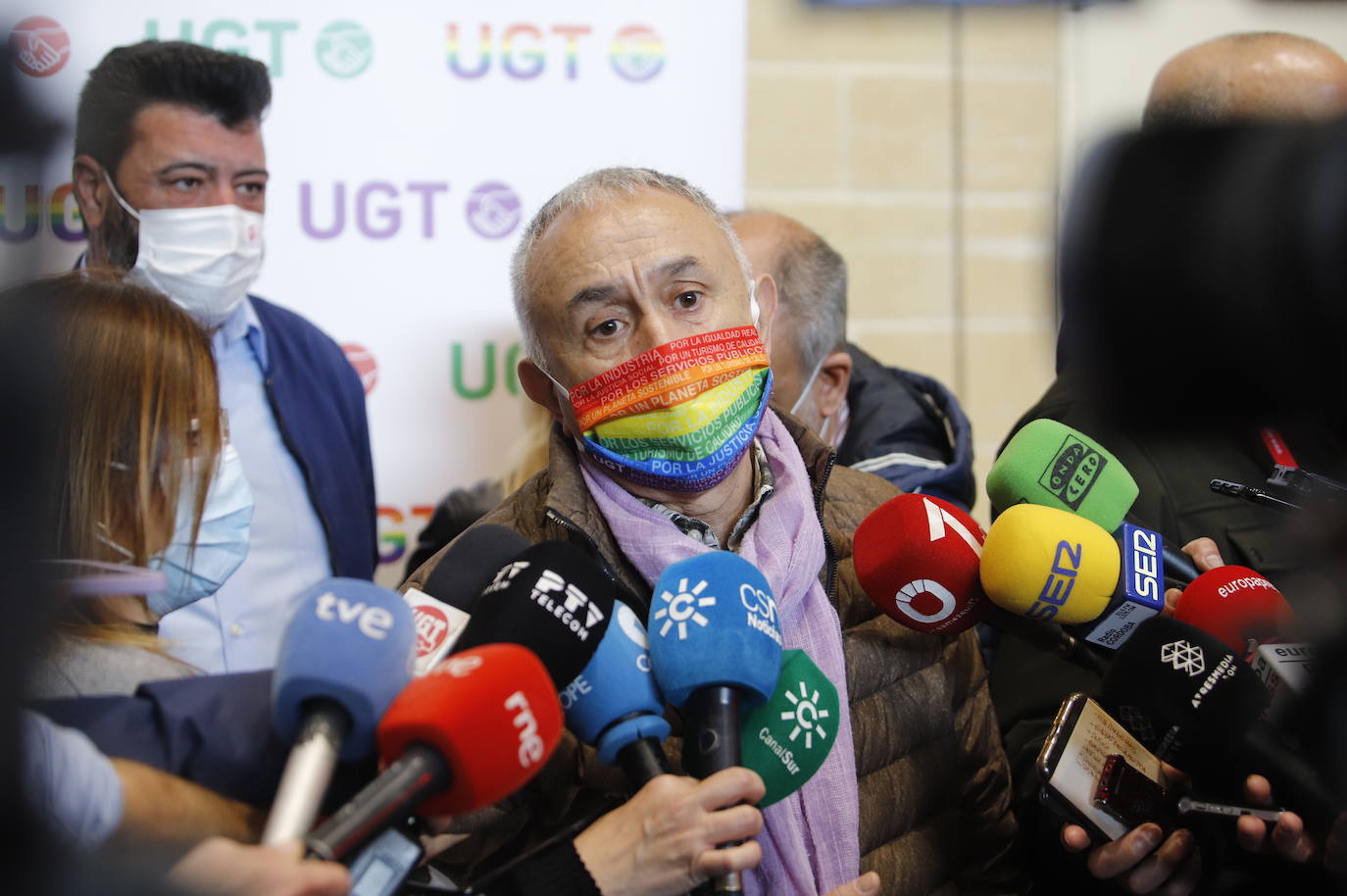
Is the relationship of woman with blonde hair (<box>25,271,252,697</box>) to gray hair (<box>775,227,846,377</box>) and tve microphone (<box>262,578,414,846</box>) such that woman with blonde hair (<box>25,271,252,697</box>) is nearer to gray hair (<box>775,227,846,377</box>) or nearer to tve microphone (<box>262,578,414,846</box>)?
tve microphone (<box>262,578,414,846</box>)

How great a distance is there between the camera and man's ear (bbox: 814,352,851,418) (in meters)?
2.97

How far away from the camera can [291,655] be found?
110 centimetres

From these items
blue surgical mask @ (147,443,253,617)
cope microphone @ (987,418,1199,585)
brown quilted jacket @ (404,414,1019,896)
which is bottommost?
brown quilted jacket @ (404,414,1019,896)

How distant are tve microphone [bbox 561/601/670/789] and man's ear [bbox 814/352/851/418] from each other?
5.58ft

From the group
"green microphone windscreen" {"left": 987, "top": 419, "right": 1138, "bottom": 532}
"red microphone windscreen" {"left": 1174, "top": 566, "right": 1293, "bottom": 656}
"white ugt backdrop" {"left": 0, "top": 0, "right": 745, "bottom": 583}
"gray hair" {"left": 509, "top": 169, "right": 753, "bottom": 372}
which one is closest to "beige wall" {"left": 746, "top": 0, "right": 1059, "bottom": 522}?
"white ugt backdrop" {"left": 0, "top": 0, "right": 745, "bottom": 583}

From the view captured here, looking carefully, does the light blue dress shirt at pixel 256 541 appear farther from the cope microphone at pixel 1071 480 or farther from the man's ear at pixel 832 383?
the cope microphone at pixel 1071 480

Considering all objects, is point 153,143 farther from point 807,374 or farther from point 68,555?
point 68,555

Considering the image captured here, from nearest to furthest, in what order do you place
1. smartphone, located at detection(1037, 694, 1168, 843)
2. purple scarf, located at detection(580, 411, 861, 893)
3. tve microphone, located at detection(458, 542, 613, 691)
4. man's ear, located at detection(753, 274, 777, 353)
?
tve microphone, located at detection(458, 542, 613, 691)
smartphone, located at detection(1037, 694, 1168, 843)
purple scarf, located at detection(580, 411, 861, 893)
man's ear, located at detection(753, 274, 777, 353)

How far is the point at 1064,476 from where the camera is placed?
1.73 meters

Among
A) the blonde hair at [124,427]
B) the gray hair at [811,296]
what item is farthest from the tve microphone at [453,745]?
the gray hair at [811,296]

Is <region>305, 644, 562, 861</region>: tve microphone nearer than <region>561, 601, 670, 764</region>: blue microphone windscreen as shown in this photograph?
Yes

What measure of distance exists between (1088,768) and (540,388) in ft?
3.45

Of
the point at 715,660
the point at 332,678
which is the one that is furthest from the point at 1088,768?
the point at 332,678

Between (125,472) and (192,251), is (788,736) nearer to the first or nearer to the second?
(125,472)
